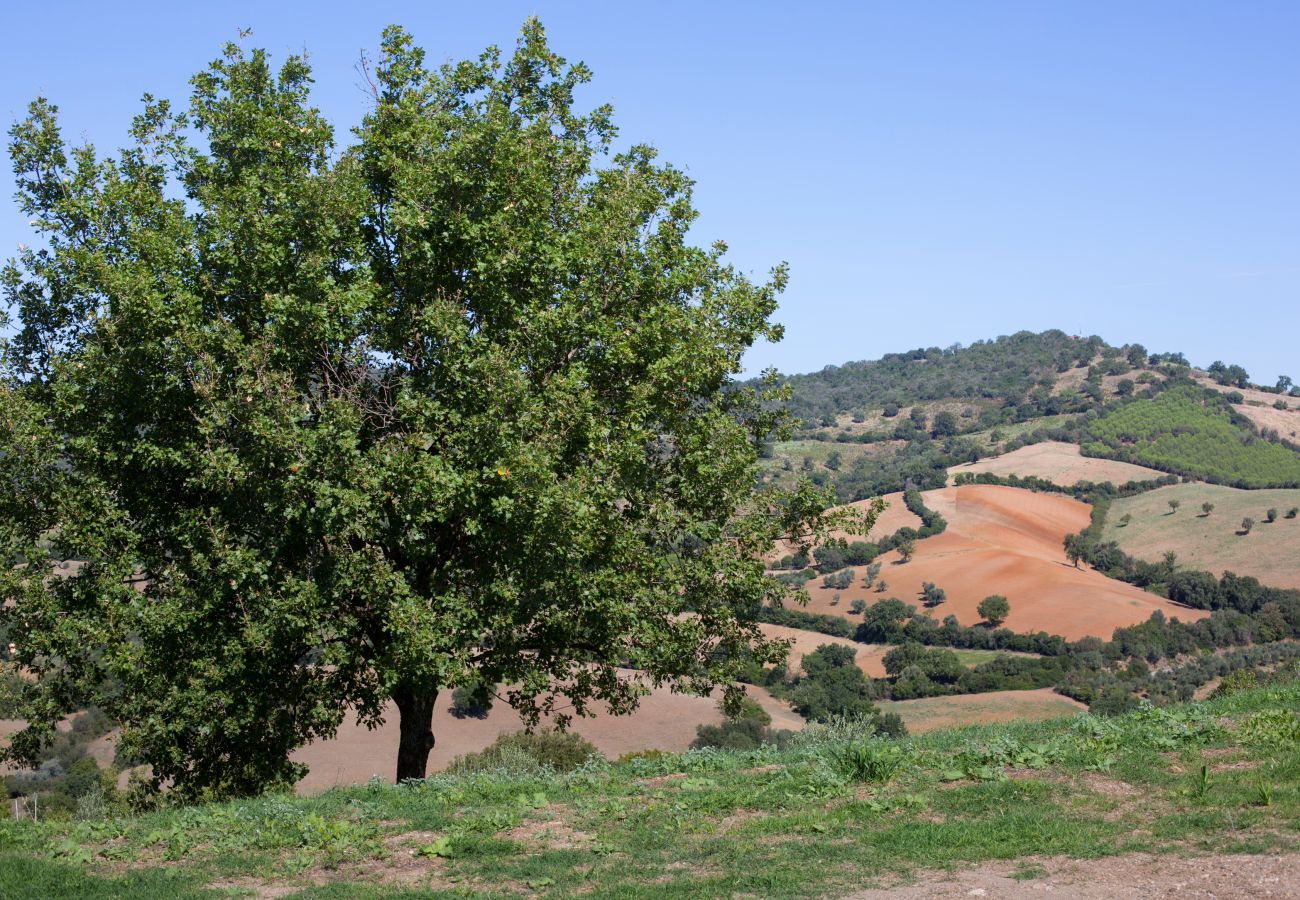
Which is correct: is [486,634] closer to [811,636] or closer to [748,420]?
[748,420]

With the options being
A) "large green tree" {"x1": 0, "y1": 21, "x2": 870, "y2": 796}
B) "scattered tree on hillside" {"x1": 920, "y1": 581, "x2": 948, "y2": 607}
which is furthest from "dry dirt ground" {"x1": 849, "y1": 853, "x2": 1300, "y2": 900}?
"scattered tree on hillside" {"x1": 920, "y1": 581, "x2": 948, "y2": 607}

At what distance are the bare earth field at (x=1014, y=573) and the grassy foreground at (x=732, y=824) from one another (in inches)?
2352

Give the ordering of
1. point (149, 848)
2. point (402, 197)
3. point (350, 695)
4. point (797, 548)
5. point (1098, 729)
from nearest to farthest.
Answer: point (149, 848) → point (1098, 729) → point (402, 197) → point (350, 695) → point (797, 548)

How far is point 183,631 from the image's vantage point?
42.1 ft

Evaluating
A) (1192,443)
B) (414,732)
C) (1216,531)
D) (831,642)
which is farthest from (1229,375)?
(414,732)

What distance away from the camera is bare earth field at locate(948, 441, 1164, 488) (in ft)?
381

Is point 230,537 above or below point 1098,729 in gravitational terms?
above

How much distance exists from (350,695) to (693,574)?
4.75 meters

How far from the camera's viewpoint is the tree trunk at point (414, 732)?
15.0 meters

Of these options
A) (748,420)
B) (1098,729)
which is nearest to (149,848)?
(1098,729)

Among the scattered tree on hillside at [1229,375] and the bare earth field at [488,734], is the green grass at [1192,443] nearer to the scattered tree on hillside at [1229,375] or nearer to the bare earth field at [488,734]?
the scattered tree on hillside at [1229,375]

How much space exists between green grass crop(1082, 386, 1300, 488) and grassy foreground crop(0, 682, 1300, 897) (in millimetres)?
113037

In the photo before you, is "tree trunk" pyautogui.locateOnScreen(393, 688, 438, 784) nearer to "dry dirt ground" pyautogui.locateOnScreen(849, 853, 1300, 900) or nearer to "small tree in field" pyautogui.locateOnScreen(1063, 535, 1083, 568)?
"dry dirt ground" pyautogui.locateOnScreen(849, 853, 1300, 900)

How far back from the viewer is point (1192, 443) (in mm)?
130125
